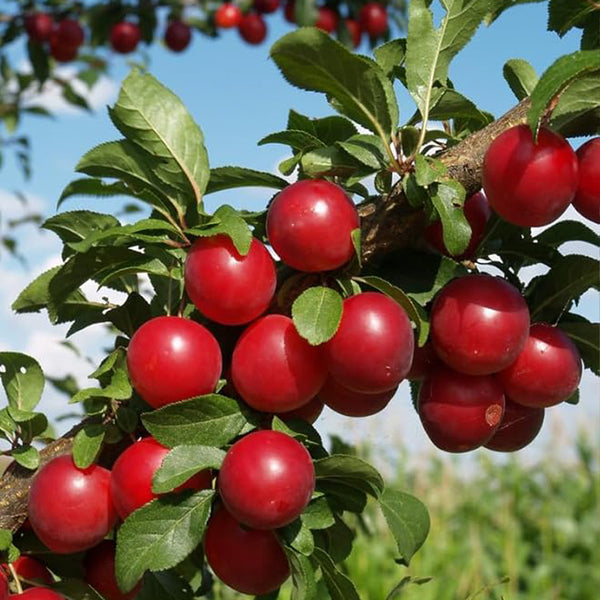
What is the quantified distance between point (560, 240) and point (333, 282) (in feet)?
0.94

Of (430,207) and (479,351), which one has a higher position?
(430,207)

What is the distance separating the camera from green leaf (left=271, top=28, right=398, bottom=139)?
82 centimetres

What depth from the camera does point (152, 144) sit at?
0.92m

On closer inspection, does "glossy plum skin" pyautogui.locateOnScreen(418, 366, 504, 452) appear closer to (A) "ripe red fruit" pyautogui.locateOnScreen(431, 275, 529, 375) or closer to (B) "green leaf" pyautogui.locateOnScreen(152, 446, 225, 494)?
(A) "ripe red fruit" pyautogui.locateOnScreen(431, 275, 529, 375)

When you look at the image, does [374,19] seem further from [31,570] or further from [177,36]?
[31,570]

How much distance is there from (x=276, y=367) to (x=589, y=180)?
341mm

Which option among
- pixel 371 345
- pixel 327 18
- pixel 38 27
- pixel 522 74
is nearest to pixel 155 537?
pixel 371 345

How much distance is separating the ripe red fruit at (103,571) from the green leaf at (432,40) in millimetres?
593

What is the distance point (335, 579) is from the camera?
0.89 m

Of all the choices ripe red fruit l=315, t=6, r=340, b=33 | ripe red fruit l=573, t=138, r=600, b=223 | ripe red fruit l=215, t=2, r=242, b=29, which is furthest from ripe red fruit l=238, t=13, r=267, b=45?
ripe red fruit l=573, t=138, r=600, b=223

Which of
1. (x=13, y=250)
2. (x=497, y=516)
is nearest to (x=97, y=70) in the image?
(x=13, y=250)

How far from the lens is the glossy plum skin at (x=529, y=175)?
801mm

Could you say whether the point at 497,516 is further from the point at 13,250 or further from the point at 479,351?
the point at 479,351

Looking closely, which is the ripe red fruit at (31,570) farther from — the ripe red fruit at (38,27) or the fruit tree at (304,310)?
the ripe red fruit at (38,27)
